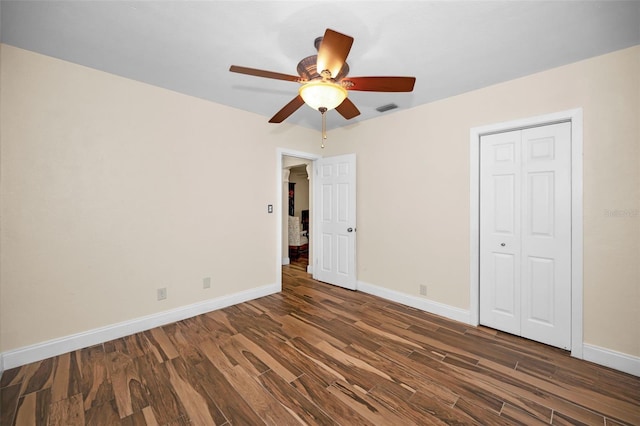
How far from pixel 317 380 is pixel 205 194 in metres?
2.42

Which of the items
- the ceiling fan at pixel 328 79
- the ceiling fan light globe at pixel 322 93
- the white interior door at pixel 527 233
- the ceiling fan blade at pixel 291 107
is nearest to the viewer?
the ceiling fan at pixel 328 79

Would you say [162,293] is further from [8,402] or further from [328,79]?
[328,79]

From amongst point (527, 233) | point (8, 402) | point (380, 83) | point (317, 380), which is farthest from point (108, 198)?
point (527, 233)

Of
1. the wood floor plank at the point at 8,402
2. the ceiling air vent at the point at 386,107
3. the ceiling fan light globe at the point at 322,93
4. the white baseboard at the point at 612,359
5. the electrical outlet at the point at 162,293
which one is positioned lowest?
the wood floor plank at the point at 8,402

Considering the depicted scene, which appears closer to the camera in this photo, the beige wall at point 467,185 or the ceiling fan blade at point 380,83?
the ceiling fan blade at point 380,83

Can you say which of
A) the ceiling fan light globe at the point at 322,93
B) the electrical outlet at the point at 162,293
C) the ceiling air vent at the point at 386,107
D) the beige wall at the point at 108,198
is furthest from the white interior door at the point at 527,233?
the electrical outlet at the point at 162,293

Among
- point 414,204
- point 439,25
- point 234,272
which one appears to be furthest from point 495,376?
point 234,272

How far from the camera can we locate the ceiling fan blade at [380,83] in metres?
1.77

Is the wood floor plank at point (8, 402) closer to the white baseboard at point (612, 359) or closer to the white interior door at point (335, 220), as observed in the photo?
the white interior door at point (335, 220)

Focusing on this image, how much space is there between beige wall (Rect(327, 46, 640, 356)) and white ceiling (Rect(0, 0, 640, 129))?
275mm

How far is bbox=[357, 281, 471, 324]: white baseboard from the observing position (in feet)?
10.1

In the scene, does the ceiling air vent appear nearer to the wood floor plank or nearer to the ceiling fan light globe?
the ceiling fan light globe

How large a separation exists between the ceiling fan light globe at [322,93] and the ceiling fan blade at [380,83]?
98mm

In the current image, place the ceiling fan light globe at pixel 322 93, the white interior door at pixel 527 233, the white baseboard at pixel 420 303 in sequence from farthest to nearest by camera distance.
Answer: the white baseboard at pixel 420 303
the white interior door at pixel 527 233
the ceiling fan light globe at pixel 322 93
